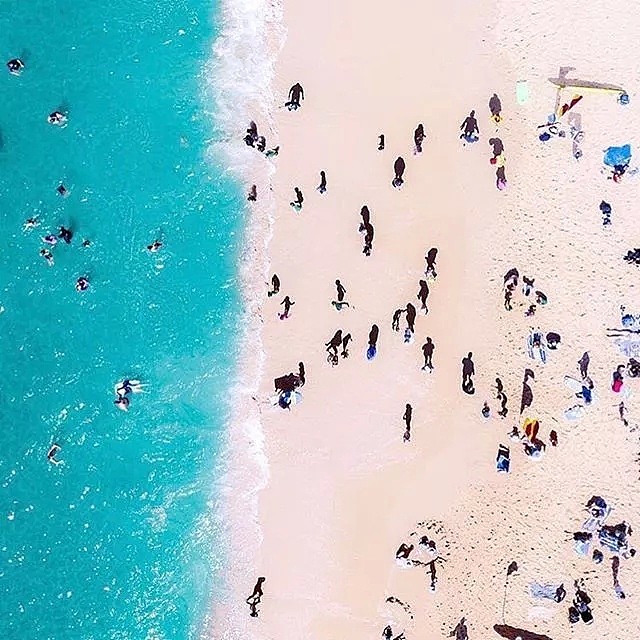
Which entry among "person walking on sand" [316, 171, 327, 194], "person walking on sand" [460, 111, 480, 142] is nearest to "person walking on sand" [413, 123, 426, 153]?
"person walking on sand" [460, 111, 480, 142]

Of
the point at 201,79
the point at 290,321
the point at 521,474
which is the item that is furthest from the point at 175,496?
the point at 201,79

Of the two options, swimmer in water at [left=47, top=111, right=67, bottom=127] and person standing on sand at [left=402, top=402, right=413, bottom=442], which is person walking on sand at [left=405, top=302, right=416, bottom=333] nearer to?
person standing on sand at [left=402, top=402, right=413, bottom=442]

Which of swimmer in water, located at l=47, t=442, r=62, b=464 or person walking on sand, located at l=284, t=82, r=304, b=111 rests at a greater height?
person walking on sand, located at l=284, t=82, r=304, b=111

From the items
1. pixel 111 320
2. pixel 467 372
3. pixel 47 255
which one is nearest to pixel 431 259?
pixel 467 372

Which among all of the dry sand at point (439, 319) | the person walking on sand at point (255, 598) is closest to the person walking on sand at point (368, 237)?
the dry sand at point (439, 319)

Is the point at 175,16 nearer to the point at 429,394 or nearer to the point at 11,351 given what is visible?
the point at 11,351
